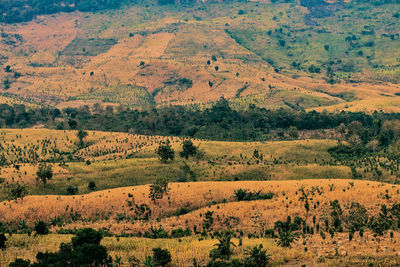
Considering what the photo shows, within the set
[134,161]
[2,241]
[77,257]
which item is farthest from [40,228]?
[134,161]

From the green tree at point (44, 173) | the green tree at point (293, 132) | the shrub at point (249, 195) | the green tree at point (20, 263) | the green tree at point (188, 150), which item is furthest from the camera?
the green tree at point (293, 132)

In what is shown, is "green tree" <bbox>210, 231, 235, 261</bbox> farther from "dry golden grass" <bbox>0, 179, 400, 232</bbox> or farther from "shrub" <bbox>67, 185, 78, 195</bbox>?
"shrub" <bbox>67, 185, 78, 195</bbox>

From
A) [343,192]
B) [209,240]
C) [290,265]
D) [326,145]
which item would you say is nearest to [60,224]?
[209,240]

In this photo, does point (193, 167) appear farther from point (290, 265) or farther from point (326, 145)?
point (290, 265)

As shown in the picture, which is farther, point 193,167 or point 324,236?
point 193,167

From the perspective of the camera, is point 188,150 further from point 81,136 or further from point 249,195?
point 81,136

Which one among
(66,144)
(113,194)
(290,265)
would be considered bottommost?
(66,144)

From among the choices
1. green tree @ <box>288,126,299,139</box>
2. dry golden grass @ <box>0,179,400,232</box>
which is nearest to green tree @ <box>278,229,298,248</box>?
dry golden grass @ <box>0,179,400,232</box>

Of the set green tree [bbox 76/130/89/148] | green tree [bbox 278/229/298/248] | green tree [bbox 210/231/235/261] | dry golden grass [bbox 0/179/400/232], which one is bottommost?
green tree [bbox 76/130/89/148]

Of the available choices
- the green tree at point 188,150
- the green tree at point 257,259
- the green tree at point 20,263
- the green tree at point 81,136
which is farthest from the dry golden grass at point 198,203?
the green tree at point 81,136

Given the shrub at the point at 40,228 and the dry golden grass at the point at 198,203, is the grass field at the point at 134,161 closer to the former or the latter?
the dry golden grass at the point at 198,203

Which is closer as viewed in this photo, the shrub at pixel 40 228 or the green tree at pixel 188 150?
the shrub at pixel 40 228
